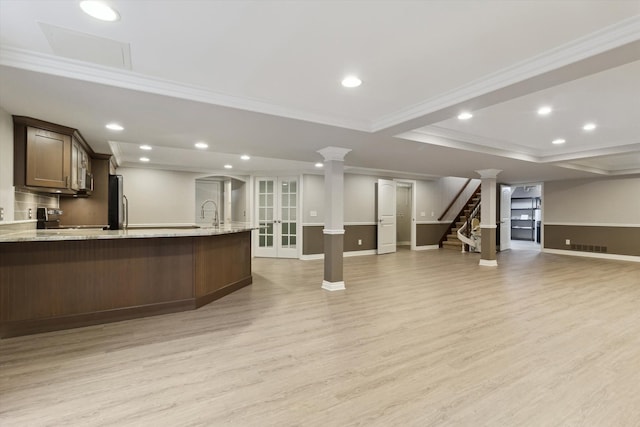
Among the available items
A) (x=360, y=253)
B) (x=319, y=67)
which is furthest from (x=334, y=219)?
(x=360, y=253)

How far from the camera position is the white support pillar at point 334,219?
16.5ft

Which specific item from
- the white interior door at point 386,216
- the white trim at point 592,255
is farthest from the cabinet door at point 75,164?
the white trim at point 592,255

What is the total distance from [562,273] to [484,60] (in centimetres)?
586

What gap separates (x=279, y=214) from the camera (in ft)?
27.7

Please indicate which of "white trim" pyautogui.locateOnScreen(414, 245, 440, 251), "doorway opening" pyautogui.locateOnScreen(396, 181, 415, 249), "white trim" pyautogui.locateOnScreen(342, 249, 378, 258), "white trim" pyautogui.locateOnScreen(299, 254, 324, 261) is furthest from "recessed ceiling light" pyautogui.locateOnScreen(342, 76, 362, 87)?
"doorway opening" pyautogui.locateOnScreen(396, 181, 415, 249)

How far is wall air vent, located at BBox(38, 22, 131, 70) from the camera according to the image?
2.07 m

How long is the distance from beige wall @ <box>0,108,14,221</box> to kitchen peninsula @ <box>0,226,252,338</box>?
334 mm

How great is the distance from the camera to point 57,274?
3311mm

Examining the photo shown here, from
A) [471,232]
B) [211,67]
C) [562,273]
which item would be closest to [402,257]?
[471,232]

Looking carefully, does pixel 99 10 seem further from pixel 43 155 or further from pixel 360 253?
pixel 360 253

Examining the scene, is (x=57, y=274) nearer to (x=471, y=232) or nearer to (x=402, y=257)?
(x=402, y=257)

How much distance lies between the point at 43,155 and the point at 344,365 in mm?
3955

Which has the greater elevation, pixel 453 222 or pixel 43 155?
pixel 43 155

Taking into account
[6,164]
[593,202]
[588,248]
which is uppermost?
[6,164]
